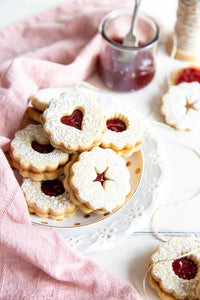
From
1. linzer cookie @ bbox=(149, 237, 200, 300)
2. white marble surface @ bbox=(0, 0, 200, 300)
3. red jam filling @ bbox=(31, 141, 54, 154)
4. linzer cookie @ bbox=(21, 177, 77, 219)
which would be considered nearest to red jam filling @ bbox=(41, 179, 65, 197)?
linzer cookie @ bbox=(21, 177, 77, 219)

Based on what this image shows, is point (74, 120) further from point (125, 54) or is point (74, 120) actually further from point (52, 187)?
point (125, 54)

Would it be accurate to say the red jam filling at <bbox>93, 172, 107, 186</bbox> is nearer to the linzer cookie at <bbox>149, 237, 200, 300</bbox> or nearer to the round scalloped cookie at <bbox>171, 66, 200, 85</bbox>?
the linzer cookie at <bbox>149, 237, 200, 300</bbox>

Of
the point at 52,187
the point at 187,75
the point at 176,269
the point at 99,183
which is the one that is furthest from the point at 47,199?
the point at 187,75

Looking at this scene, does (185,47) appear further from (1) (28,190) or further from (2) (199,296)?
(2) (199,296)

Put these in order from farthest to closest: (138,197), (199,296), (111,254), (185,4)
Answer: (185,4) → (138,197) → (111,254) → (199,296)

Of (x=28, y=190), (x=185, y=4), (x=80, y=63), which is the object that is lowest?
(x=28, y=190)

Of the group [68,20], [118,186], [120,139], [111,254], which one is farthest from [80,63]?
[111,254]
